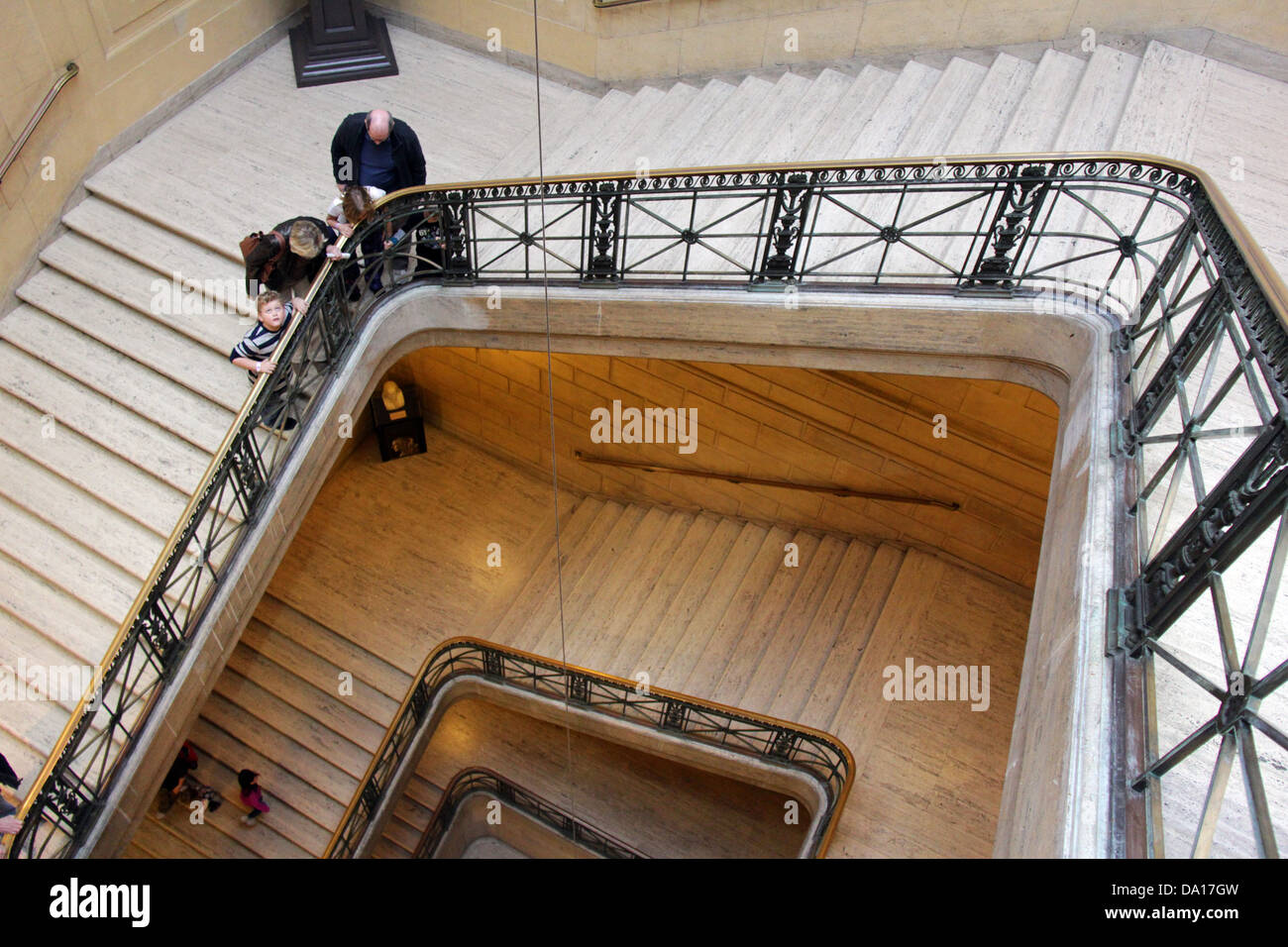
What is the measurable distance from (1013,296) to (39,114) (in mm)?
7095

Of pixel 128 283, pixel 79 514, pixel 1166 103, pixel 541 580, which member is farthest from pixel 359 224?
pixel 1166 103

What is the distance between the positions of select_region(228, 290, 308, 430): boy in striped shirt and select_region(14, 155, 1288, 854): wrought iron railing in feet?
0.31

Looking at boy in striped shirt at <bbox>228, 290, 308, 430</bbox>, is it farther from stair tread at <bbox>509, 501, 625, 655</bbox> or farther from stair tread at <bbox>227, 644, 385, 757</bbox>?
stair tread at <bbox>227, 644, 385, 757</bbox>

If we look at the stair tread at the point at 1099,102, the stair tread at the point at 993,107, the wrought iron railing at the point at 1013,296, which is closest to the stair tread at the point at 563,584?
the wrought iron railing at the point at 1013,296

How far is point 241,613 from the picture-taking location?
5.96 metres

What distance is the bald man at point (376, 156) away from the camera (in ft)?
19.4

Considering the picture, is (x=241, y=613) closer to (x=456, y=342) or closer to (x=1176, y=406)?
(x=456, y=342)

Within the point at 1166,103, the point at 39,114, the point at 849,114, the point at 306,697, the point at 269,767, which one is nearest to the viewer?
the point at 39,114

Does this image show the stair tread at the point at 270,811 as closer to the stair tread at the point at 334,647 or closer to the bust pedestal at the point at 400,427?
the stair tread at the point at 334,647

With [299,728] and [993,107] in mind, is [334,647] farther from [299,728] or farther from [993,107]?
[993,107]

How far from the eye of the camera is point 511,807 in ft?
36.0

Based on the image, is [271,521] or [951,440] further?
[951,440]
